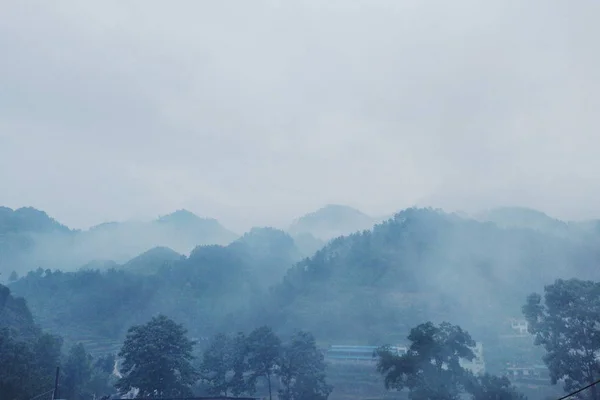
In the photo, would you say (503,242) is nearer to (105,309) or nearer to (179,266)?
(179,266)

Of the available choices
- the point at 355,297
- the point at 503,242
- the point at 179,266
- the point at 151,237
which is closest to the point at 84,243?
the point at 151,237

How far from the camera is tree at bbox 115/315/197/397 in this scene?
2628 cm

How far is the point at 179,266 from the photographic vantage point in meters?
77.1

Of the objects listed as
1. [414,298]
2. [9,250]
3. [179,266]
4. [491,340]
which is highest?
[9,250]

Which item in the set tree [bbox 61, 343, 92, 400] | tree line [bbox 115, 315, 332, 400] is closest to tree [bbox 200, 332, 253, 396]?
tree line [bbox 115, 315, 332, 400]

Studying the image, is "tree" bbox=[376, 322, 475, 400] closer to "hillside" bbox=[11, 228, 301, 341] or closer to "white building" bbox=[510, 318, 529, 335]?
"white building" bbox=[510, 318, 529, 335]

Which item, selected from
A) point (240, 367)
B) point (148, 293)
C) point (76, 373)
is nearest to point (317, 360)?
point (240, 367)

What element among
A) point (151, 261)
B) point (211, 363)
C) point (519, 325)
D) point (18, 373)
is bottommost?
point (211, 363)

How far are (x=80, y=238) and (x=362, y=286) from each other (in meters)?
106

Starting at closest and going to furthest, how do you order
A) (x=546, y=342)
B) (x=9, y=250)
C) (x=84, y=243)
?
(x=546, y=342) → (x=9, y=250) → (x=84, y=243)

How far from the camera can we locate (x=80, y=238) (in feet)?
465

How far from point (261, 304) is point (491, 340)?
3126 cm

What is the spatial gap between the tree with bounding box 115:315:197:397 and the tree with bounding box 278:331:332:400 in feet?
18.4

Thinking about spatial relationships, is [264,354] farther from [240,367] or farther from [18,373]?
[18,373]
